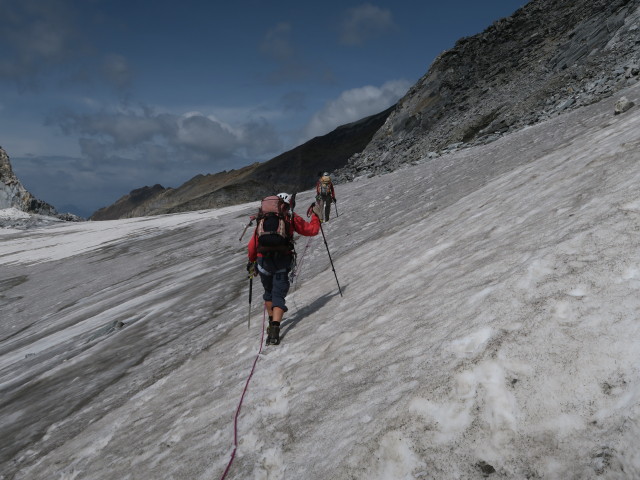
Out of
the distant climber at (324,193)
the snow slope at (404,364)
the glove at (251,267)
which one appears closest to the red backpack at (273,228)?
the glove at (251,267)

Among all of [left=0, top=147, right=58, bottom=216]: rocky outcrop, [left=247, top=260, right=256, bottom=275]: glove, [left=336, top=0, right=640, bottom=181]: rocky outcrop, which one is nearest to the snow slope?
[left=247, top=260, right=256, bottom=275]: glove

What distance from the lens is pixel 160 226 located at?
3806 cm

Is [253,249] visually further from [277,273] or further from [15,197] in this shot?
[15,197]

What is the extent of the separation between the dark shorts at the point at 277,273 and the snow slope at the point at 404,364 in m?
0.63

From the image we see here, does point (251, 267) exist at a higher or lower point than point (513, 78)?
lower

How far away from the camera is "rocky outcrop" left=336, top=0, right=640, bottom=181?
31.5 m

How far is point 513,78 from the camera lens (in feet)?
145

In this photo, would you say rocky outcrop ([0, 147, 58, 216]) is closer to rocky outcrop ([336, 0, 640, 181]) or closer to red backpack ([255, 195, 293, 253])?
rocky outcrop ([336, 0, 640, 181])

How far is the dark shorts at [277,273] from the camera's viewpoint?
771 centimetres

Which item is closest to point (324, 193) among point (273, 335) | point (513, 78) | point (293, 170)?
point (273, 335)

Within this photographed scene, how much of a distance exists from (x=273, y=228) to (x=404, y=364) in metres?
3.69

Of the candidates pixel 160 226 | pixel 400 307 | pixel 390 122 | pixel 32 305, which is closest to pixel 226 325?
pixel 400 307

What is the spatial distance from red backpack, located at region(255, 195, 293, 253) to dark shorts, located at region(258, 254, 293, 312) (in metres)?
0.21

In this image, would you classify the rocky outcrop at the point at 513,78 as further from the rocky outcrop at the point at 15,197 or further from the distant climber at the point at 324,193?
the rocky outcrop at the point at 15,197
